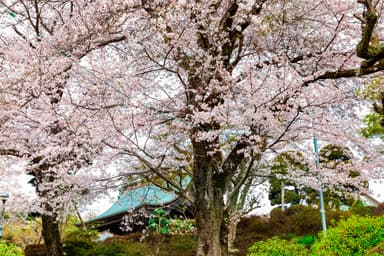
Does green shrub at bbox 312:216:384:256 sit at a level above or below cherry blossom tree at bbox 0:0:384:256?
below

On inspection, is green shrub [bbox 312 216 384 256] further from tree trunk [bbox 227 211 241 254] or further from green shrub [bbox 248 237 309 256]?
tree trunk [bbox 227 211 241 254]

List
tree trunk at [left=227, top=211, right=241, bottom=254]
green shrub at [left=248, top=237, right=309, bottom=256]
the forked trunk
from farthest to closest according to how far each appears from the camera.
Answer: tree trunk at [left=227, top=211, right=241, bottom=254] < green shrub at [left=248, top=237, right=309, bottom=256] < the forked trunk

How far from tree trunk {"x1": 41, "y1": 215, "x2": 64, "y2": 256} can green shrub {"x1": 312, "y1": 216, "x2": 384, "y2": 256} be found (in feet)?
21.1

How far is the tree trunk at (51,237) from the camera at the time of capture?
33.3 feet

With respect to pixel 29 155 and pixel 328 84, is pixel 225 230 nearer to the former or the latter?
pixel 328 84

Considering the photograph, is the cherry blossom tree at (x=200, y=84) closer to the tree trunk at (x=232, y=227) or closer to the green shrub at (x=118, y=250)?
the tree trunk at (x=232, y=227)

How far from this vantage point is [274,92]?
6461 mm

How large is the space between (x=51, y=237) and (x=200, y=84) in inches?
224

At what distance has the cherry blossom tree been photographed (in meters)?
6.53

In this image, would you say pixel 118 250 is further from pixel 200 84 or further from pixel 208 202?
pixel 200 84

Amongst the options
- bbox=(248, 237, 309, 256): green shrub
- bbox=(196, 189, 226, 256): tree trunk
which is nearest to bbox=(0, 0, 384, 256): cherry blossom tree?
bbox=(196, 189, 226, 256): tree trunk

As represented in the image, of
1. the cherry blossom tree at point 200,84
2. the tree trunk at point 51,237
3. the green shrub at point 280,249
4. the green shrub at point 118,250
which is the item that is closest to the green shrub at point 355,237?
the cherry blossom tree at point 200,84

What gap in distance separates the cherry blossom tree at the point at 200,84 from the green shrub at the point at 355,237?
5.12ft

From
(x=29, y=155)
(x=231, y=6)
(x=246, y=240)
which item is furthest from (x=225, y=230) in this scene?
(x=246, y=240)
